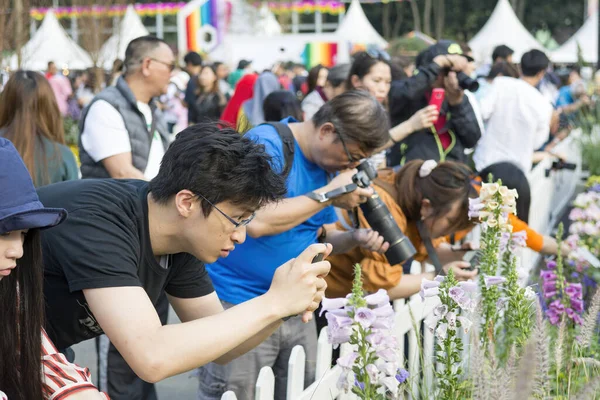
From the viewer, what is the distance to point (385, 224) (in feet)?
10.00

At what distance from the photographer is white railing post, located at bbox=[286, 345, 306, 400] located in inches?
97.3

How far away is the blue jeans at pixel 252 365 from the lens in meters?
2.90

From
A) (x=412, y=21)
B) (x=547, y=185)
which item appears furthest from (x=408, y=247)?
(x=412, y=21)

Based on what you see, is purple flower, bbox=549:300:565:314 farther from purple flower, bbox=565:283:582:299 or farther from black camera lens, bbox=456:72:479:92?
black camera lens, bbox=456:72:479:92

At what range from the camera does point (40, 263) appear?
1.74 metres

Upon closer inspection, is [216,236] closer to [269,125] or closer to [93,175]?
[269,125]

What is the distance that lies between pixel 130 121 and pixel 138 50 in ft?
1.30

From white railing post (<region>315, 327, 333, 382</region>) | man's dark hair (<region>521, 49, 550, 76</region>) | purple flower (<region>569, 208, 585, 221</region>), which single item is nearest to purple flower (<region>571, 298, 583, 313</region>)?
white railing post (<region>315, 327, 333, 382</region>)

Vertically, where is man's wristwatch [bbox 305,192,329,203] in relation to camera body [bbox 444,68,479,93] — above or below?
below

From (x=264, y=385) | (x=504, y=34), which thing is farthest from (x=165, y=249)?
(x=504, y=34)

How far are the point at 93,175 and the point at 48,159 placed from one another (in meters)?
0.24

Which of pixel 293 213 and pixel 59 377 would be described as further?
pixel 293 213

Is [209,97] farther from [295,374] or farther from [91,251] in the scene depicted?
[91,251]

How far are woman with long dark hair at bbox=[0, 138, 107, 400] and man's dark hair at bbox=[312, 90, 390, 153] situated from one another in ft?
4.70
